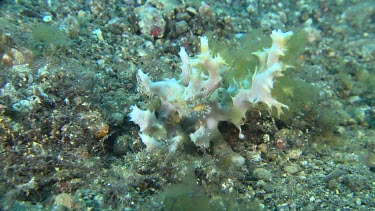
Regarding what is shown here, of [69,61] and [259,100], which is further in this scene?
[69,61]

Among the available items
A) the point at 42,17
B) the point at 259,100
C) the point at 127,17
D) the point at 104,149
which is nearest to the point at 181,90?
the point at 259,100

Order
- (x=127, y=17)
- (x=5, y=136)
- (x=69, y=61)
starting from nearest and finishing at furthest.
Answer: (x=5, y=136), (x=69, y=61), (x=127, y=17)

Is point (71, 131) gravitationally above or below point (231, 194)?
below

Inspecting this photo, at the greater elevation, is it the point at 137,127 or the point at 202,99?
the point at 202,99

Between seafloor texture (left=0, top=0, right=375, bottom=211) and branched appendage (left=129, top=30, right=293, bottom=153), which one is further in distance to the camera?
branched appendage (left=129, top=30, right=293, bottom=153)

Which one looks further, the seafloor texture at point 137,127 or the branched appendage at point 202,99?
the branched appendage at point 202,99

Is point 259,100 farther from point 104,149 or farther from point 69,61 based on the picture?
point 69,61

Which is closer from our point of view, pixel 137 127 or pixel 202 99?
pixel 202 99

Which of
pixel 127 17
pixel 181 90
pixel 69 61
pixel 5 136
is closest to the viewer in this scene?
pixel 5 136
